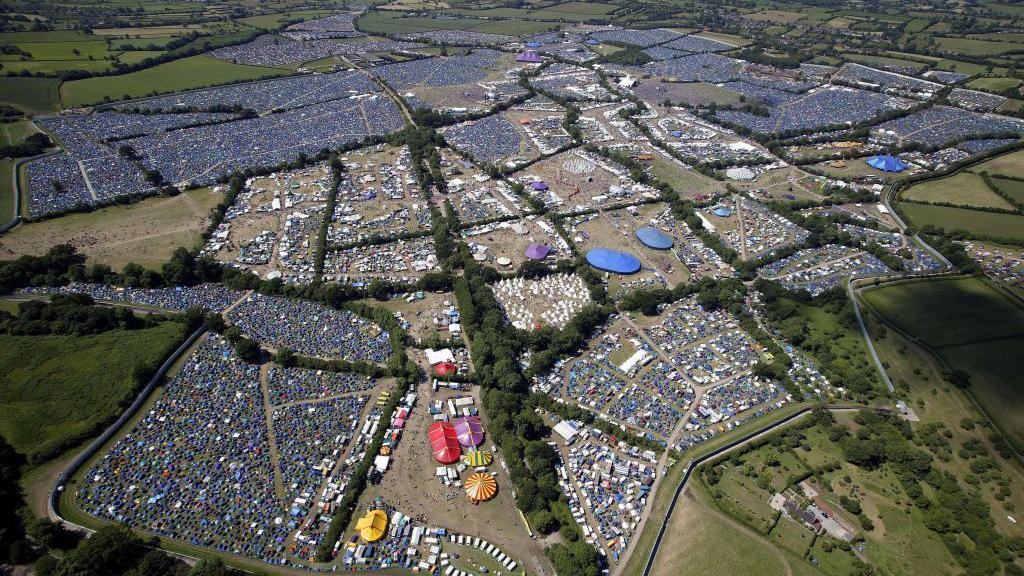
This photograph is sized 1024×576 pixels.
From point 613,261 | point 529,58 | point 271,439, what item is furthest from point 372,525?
point 529,58

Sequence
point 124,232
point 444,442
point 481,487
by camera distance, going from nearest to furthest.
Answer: point 481,487, point 444,442, point 124,232

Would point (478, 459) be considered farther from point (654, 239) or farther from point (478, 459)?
point (654, 239)

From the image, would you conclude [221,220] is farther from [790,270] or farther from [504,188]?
[790,270]

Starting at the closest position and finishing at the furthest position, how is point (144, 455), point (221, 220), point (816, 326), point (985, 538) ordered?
1. point (985, 538)
2. point (144, 455)
3. point (816, 326)
4. point (221, 220)

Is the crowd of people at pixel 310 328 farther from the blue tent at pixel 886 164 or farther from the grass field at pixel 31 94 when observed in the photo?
the blue tent at pixel 886 164

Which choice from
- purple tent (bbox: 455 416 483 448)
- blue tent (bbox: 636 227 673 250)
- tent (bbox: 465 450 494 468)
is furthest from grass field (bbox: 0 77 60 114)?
blue tent (bbox: 636 227 673 250)

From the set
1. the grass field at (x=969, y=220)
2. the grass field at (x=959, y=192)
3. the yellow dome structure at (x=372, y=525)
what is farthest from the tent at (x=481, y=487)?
the grass field at (x=959, y=192)

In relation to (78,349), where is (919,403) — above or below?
below

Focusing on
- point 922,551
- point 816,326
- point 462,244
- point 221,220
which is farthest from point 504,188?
point 922,551
